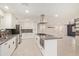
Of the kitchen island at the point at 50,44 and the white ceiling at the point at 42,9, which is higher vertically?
the white ceiling at the point at 42,9

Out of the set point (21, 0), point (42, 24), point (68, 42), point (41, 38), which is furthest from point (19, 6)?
point (68, 42)

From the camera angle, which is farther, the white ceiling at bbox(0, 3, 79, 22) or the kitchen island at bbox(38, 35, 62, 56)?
the kitchen island at bbox(38, 35, 62, 56)

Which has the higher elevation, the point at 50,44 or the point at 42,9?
the point at 42,9

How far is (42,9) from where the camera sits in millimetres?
2354

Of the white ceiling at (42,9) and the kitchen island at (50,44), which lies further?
the kitchen island at (50,44)

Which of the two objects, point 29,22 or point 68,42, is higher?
point 29,22

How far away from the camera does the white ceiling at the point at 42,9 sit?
7.20 ft

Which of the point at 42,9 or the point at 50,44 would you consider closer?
the point at 42,9

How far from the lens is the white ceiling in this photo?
7.20ft

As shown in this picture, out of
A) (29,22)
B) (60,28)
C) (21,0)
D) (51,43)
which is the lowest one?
(51,43)

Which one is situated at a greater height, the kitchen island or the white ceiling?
the white ceiling

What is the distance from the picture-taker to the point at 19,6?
2.24 m

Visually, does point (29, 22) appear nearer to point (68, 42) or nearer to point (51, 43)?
point (51, 43)

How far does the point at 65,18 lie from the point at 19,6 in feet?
3.69
